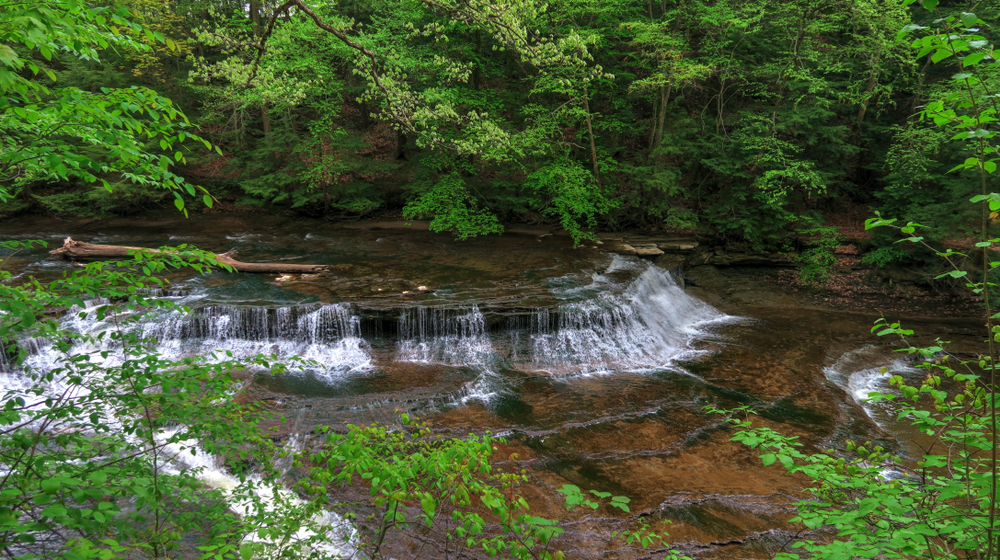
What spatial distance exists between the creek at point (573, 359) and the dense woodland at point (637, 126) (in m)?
2.35

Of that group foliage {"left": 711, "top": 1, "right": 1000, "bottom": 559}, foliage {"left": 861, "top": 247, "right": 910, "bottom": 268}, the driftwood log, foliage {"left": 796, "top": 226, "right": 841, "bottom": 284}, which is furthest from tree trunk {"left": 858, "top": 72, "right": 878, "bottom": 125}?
the driftwood log

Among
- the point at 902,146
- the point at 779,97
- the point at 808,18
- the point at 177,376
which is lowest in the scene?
the point at 177,376

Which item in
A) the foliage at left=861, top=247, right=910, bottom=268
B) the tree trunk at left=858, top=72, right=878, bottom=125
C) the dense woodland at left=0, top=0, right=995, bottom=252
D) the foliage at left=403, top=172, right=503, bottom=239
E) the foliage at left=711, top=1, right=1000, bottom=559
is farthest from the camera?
the foliage at left=403, top=172, right=503, bottom=239

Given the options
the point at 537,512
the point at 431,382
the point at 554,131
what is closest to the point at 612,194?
the point at 554,131

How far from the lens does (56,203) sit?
16.7m

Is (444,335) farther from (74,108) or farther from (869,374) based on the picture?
(869,374)

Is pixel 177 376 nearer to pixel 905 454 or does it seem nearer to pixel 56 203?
pixel 905 454

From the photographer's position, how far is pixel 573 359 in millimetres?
9531

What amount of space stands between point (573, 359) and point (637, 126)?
933 cm

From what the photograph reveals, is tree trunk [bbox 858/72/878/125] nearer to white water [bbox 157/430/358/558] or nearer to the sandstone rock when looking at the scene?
the sandstone rock

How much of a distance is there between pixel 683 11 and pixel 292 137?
12644 mm

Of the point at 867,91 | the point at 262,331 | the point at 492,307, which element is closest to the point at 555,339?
the point at 492,307

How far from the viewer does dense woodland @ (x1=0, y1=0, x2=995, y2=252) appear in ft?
40.3

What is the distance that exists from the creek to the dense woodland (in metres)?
2.35
